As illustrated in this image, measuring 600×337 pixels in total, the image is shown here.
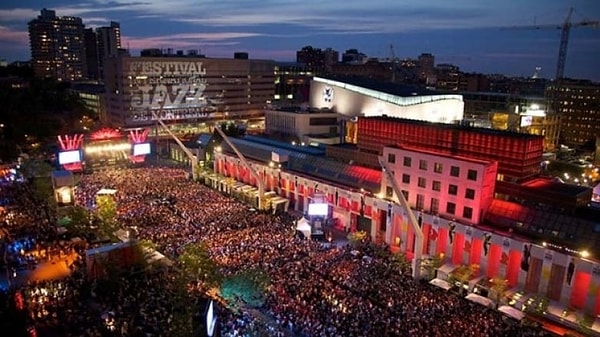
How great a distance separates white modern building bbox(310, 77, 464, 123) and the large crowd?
48.6m

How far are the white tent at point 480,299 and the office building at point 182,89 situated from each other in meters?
91.3

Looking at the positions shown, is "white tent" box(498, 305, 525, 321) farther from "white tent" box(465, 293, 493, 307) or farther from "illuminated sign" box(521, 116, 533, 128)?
"illuminated sign" box(521, 116, 533, 128)

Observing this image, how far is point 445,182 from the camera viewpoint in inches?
1689

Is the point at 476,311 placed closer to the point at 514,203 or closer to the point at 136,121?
the point at 514,203

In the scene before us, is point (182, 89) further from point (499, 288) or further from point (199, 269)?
point (499, 288)

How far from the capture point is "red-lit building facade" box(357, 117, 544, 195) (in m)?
44.2

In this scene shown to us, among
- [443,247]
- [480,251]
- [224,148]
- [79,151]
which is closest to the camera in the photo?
[480,251]

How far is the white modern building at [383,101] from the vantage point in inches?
3445

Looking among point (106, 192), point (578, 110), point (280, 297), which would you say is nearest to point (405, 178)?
point (280, 297)

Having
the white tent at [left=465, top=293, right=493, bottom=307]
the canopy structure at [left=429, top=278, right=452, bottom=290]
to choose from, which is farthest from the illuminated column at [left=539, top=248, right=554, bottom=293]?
the canopy structure at [left=429, top=278, right=452, bottom=290]

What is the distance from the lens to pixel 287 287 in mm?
32844

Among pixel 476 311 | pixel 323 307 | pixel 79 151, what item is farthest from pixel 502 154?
pixel 79 151

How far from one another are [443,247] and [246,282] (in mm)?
19405

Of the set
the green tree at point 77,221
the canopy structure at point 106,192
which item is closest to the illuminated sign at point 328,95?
the canopy structure at point 106,192
